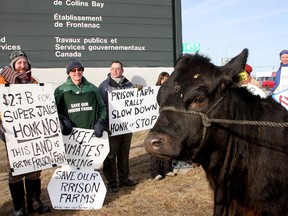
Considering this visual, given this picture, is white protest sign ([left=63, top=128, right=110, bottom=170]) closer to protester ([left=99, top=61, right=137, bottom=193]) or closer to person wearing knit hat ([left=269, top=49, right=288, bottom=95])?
protester ([left=99, top=61, right=137, bottom=193])

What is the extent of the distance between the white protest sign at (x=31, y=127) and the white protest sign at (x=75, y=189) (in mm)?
272

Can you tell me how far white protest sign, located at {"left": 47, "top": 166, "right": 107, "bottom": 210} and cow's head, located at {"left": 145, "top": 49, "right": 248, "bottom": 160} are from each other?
8.87ft

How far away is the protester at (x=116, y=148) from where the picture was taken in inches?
224

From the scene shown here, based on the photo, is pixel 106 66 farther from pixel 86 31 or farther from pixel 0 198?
pixel 0 198

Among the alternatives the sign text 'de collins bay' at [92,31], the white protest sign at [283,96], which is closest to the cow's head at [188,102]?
the white protest sign at [283,96]

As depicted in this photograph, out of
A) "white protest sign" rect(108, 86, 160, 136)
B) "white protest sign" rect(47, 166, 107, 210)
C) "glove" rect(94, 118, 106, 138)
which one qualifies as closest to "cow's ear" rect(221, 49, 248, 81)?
"glove" rect(94, 118, 106, 138)

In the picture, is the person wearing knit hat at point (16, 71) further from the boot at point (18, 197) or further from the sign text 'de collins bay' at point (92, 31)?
the sign text 'de collins bay' at point (92, 31)

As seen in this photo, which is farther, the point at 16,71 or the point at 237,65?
the point at 16,71

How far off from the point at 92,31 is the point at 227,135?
16.2 feet

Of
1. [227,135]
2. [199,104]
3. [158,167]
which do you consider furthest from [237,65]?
[158,167]

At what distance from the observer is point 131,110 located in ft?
19.3

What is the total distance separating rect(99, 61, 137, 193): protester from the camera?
224 inches

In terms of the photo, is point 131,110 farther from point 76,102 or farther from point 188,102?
point 188,102

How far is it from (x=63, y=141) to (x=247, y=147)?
2.92 metres
